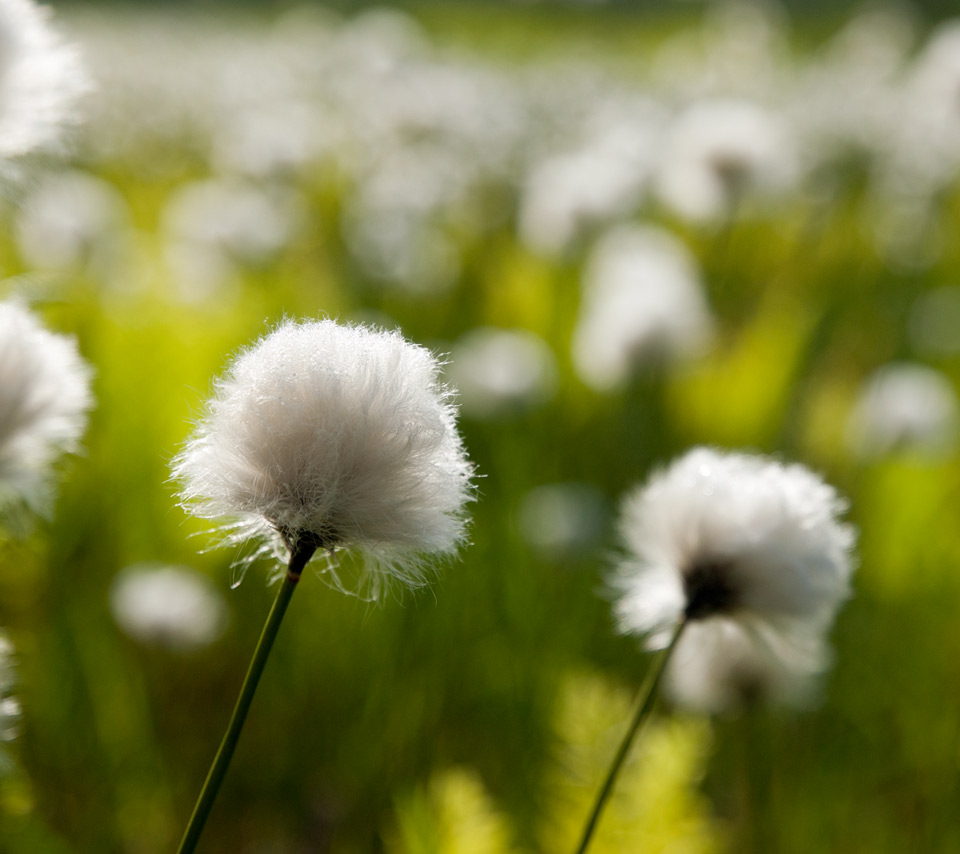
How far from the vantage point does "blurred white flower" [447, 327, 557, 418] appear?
4.35ft

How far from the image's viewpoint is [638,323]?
1.27 m

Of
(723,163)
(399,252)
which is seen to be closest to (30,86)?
(723,163)

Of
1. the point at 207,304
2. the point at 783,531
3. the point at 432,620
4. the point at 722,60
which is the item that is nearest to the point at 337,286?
the point at 207,304

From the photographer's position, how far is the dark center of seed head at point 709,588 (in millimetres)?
438

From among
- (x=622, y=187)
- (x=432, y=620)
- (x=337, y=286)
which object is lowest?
(x=432, y=620)

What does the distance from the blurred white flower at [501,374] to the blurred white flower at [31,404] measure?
928 mm

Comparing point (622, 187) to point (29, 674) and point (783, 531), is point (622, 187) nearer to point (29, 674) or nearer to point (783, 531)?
point (29, 674)

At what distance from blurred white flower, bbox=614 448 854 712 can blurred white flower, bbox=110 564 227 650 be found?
1.75 ft

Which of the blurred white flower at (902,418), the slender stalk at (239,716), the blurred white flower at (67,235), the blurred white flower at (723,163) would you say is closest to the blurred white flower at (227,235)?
the blurred white flower at (67,235)

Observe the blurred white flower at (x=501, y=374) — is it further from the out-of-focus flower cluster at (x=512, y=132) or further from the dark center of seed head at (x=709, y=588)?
the dark center of seed head at (x=709, y=588)

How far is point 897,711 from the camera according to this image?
100cm

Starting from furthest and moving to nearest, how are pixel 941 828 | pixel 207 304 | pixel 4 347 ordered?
pixel 207 304 → pixel 941 828 → pixel 4 347

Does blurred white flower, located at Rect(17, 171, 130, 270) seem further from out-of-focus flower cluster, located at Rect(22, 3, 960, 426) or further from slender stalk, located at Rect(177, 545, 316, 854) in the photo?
slender stalk, located at Rect(177, 545, 316, 854)

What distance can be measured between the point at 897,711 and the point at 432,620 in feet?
1.58
